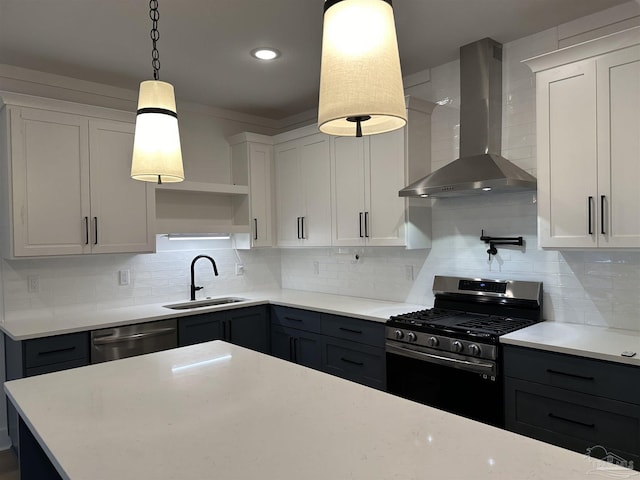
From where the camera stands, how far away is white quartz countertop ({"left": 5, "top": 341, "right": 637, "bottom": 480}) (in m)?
1.09

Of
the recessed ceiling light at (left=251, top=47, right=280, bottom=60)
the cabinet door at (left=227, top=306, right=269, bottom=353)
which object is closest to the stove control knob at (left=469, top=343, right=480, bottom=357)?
the cabinet door at (left=227, top=306, right=269, bottom=353)

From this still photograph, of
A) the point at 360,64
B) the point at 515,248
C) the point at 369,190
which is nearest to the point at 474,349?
the point at 515,248

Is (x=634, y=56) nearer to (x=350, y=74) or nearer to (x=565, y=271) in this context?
(x=565, y=271)

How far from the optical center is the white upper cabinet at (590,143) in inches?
89.4

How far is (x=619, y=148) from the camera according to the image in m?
2.30

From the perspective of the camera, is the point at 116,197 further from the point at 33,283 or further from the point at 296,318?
the point at 296,318

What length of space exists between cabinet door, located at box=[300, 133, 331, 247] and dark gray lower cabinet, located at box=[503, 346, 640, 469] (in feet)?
6.48

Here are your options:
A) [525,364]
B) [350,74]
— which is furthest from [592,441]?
[350,74]

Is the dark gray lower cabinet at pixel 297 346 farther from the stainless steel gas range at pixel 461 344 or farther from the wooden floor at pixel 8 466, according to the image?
the wooden floor at pixel 8 466

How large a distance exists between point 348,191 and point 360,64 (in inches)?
105

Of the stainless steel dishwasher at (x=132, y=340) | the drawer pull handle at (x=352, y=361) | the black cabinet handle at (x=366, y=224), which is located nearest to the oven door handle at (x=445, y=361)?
the drawer pull handle at (x=352, y=361)

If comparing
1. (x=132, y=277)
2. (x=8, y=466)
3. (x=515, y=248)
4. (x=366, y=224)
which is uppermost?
(x=366, y=224)

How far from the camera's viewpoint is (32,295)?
340cm

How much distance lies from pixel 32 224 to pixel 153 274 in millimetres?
1098
